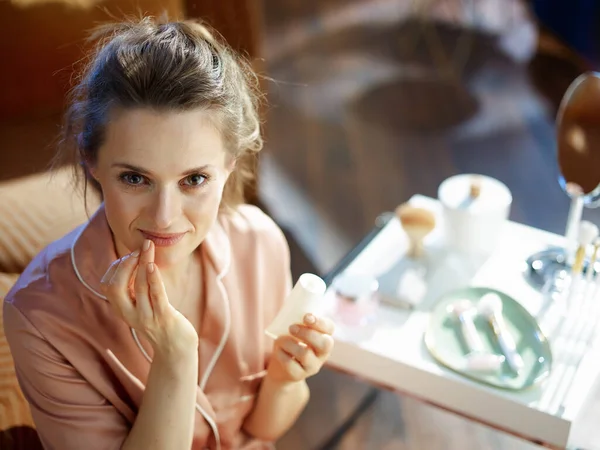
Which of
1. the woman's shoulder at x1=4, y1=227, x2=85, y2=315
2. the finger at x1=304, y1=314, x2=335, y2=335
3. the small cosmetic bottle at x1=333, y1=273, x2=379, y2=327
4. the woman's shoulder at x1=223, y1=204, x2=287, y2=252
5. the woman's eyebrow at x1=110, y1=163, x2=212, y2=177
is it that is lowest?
Answer: the small cosmetic bottle at x1=333, y1=273, x2=379, y2=327

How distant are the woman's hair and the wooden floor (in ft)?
3.27

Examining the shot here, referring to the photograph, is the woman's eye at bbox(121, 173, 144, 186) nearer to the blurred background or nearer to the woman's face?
the woman's face

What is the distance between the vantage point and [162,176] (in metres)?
0.94

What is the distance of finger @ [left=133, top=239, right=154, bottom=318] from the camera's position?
3.05 feet

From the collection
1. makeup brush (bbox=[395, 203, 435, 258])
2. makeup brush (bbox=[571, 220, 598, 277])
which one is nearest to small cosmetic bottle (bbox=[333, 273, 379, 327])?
makeup brush (bbox=[395, 203, 435, 258])

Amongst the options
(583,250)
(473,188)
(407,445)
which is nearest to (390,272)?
(473,188)

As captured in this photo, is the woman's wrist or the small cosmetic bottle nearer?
the woman's wrist

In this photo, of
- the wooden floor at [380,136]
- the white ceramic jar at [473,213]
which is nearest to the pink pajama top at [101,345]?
the white ceramic jar at [473,213]

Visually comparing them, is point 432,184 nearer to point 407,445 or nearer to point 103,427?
point 407,445

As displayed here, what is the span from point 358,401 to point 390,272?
0.57m

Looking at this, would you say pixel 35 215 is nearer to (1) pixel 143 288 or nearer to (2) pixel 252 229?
(2) pixel 252 229

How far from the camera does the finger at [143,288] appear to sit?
93 cm

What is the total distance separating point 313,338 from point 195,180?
0.87ft

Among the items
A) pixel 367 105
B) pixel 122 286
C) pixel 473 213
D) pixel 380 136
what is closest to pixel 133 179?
pixel 122 286
